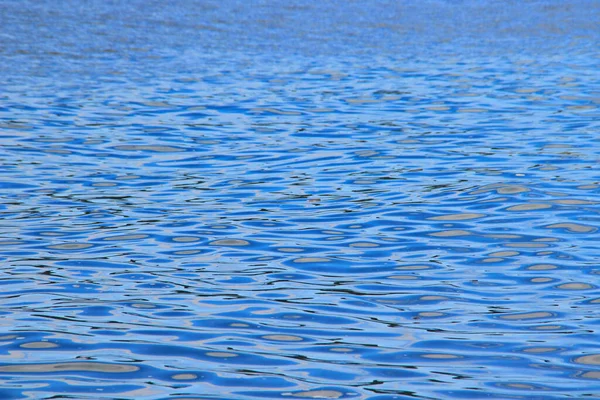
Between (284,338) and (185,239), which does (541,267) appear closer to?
(284,338)

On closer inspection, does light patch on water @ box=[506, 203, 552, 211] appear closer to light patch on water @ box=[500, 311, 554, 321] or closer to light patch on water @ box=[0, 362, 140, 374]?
light patch on water @ box=[500, 311, 554, 321]

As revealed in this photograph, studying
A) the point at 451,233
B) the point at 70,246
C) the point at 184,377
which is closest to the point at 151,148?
the point at 70,246

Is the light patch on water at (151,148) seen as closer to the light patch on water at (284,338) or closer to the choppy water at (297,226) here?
the choppy water at (297,226)

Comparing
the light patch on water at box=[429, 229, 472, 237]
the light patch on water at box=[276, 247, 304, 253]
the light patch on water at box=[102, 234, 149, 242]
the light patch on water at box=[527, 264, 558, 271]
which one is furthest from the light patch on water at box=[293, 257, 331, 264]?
the light patch on water at box=[527, 264, 558, 271]

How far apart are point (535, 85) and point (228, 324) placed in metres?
11.5

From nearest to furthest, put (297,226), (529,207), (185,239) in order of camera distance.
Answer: (185,239)
(297,226)
(529,207)

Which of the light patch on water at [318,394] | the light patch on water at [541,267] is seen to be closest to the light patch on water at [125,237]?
the light patch on water at [541,267]

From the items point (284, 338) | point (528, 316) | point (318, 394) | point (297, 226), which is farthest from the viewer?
point (297, 226)

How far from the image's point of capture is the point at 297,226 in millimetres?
9242

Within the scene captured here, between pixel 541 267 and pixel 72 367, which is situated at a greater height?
pixel 72 367

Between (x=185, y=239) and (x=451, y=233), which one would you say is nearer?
(x=185, y=239)

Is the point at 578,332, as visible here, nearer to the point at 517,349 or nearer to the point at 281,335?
the point at 517,349

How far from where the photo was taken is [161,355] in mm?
6160

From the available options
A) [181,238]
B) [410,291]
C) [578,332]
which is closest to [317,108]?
[181,238]
